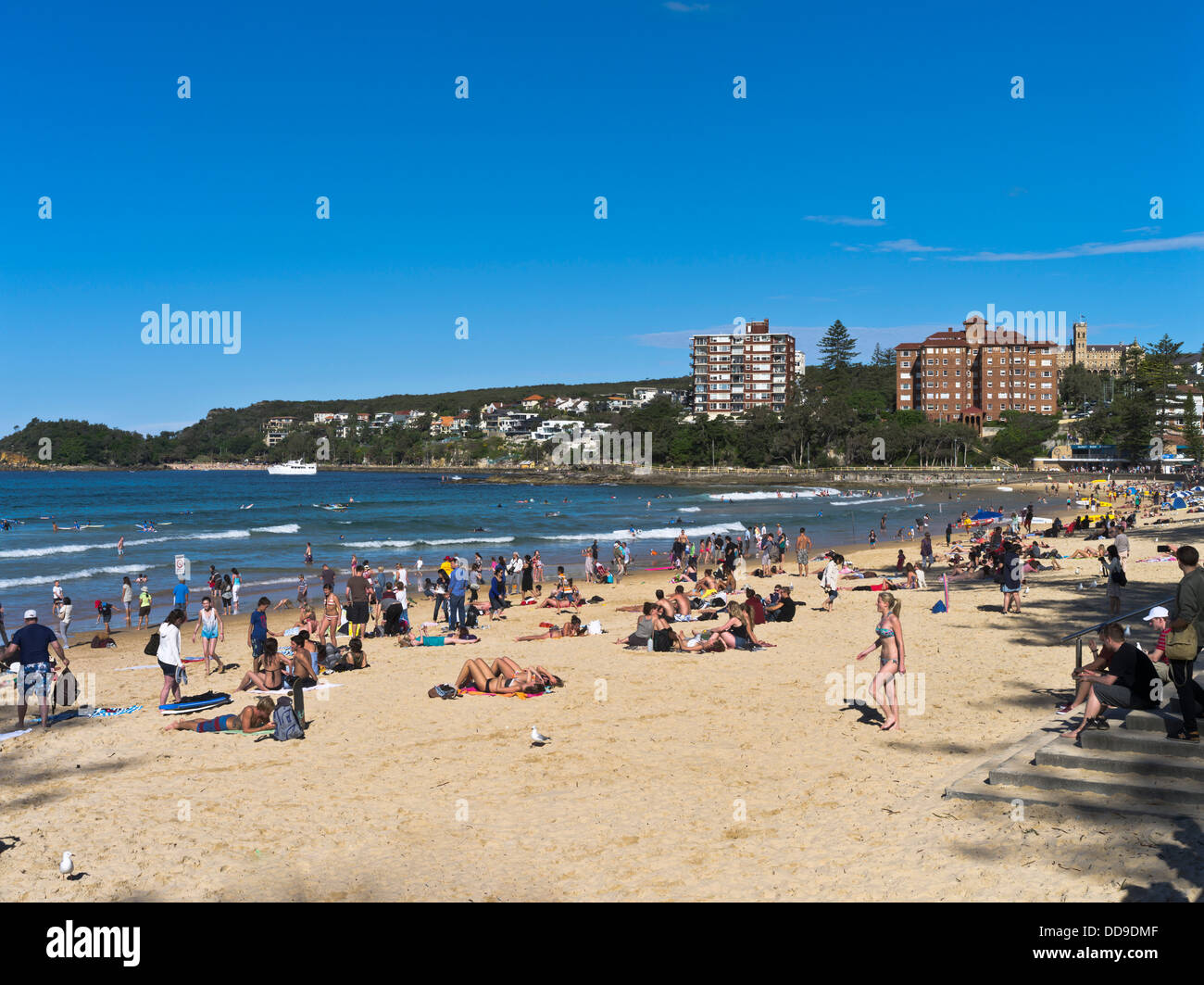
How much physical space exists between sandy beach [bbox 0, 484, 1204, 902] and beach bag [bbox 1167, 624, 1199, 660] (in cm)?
141

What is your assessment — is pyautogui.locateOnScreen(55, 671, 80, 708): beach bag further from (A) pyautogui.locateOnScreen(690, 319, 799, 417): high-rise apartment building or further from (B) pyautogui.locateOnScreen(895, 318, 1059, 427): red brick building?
(A) pyautogui.locateOnScreen(690, 319, 799, 417): high-rise apartment building

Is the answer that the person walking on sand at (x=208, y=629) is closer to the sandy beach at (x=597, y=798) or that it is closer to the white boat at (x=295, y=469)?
the sandy beach at (x=597, y=798)

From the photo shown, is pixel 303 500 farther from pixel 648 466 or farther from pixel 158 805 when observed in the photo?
pixel 158 805

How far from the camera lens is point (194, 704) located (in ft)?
39.0

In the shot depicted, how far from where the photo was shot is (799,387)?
16175 centimetres

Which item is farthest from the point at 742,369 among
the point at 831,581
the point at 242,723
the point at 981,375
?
the point at 242,723

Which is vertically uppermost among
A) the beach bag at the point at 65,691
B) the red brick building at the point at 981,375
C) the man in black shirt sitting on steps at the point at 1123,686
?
the red brick building at the point at 981,375

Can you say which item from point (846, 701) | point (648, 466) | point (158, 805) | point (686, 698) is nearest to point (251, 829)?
point (158, 805)

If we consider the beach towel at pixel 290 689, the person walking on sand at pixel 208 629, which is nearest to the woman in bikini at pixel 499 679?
the beach towel at pixel 290 689

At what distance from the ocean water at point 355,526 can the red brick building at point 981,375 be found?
45712 millimetres

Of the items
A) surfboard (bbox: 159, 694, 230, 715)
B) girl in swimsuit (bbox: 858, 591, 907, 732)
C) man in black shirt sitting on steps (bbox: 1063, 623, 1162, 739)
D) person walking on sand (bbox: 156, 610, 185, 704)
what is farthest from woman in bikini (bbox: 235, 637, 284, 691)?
man in black shirt sitting on steps (bbox: 1063, 623, 1162, 739)

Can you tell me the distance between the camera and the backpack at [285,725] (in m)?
10.3

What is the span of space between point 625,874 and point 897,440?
118070 mm

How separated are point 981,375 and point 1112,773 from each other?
133336 millimetres
